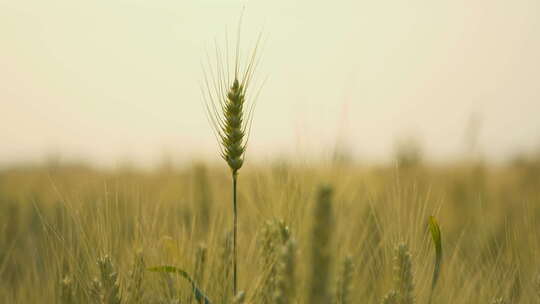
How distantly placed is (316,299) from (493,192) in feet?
17.9

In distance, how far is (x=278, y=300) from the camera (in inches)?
43.9

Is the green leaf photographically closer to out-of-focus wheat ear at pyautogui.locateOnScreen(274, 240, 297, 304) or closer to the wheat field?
the wheat field

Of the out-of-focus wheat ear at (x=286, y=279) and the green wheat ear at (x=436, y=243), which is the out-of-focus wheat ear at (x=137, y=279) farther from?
the green wheat ear at (x=436, y=243)

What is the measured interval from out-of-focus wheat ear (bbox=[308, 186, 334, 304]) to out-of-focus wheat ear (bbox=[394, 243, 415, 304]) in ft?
1.86

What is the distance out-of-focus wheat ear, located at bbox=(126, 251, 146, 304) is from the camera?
1.69 m

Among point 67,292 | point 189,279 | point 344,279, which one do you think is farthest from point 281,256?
point 67,292

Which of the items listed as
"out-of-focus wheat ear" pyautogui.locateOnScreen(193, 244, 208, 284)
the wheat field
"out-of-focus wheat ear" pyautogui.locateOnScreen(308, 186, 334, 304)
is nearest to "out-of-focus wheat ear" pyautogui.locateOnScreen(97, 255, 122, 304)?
the wheat field

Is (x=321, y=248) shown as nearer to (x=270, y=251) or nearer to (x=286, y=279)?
(x=286, y=279)

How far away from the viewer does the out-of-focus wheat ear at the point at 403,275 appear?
1481mm

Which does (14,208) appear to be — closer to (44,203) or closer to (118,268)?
(44,203)

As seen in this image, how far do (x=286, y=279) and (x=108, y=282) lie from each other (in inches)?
27.5

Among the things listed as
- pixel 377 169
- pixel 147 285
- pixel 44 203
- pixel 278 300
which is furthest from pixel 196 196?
pixel 377 169

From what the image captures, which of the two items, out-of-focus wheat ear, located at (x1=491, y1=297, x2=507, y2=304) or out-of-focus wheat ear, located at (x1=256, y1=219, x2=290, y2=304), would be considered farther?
out-of-focus wheat ear, located at (x1=491, y1=297, x2=507, y2=304)

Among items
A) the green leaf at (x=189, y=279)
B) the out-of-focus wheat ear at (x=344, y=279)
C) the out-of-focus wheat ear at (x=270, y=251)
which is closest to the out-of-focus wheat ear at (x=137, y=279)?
the green leaf at (x=189, y=279)
